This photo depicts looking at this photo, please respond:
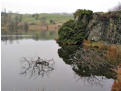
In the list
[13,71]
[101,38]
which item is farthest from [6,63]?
[101,38]

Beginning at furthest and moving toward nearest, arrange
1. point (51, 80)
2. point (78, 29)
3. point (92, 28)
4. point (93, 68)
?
point (78, 29), point (92, 28), point (93, 68), point (51, 80)

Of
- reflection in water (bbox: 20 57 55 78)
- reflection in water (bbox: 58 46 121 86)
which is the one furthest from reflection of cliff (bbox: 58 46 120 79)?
reflection in water (bbox: 20 57 55 78)

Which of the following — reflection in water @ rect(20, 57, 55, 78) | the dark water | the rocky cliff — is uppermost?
the rocky cliff

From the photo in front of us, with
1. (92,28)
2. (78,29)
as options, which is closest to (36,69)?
(92,28)

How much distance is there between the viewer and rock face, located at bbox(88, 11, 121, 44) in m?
28.7

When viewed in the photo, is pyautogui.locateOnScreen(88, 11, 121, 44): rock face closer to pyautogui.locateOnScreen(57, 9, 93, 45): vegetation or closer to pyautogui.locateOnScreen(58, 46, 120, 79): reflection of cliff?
pyautogui.locateOnScreen(57, 9, 93, 45): vegetation

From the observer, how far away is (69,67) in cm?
1869

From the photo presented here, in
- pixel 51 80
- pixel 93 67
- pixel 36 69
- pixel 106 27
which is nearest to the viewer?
pixel 51 80

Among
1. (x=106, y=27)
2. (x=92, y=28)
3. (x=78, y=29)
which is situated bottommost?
(x=78, y=29)

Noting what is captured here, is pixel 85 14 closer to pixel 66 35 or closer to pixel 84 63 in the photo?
pixel 66 35

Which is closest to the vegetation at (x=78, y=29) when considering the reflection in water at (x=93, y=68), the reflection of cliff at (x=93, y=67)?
the reflection in water at (x=93, y=68)

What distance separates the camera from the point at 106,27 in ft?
100

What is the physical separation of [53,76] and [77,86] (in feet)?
8.63

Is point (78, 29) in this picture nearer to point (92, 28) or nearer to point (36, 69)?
point (92, 28)
